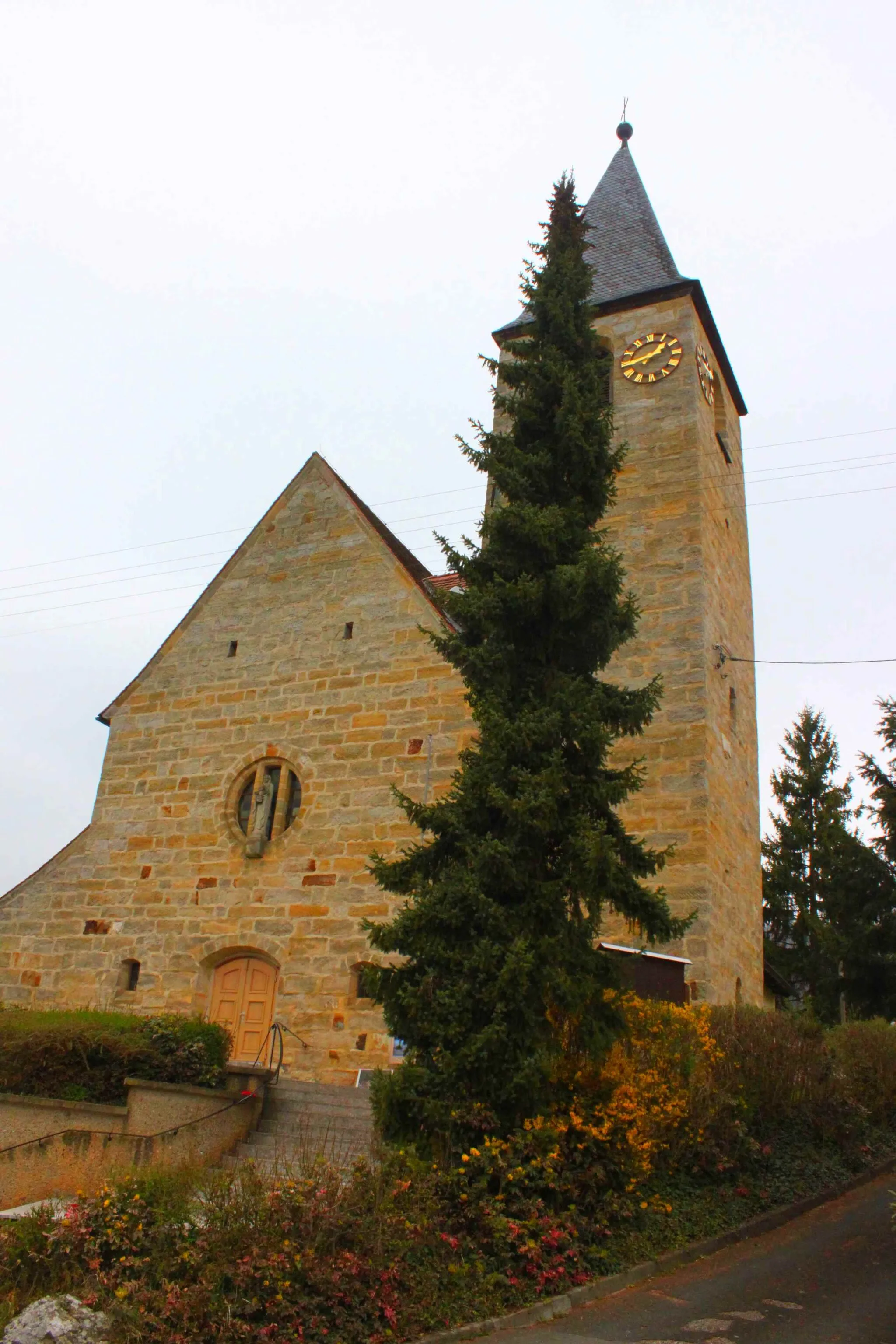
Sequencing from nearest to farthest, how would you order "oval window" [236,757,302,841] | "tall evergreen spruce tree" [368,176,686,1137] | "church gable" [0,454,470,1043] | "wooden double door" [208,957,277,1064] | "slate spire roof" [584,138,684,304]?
"tall evergreen spruce tree" [368,176,686,1137]
"wooden double door" [208,957,277,1064]
"church gable" [0,454,470,1043]
"oval window" [236,757,302,841]
"slate spire roof" [584,138,684,304]

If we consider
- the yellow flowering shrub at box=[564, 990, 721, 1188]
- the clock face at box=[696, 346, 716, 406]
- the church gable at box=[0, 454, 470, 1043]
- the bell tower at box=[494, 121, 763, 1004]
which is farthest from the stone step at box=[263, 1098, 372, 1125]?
the clock face at box=[696, 346, 716, 406]

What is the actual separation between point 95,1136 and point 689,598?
1022cm

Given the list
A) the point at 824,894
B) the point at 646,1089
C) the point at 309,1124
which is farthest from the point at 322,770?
the point at 824,894

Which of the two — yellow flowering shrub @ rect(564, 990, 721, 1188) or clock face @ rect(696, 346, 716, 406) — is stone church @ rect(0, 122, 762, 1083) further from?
yellow flowering shrub @ rect(564, 990, 721, 1188)

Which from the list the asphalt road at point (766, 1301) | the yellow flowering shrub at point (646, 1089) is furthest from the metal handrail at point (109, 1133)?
the asphalt road at point (766, 1301)

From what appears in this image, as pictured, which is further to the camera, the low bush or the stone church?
the stone church

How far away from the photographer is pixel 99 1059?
34.5ft

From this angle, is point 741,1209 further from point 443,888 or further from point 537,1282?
point 443,888

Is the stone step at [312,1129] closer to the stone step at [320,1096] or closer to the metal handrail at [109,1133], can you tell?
the stone step at [320,1096]

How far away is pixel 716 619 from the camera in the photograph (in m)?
15.8

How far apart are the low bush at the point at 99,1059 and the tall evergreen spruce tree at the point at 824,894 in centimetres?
1489

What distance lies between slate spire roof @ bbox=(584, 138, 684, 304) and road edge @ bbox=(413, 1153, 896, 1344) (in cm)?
1384

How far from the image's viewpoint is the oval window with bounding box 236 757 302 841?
46.2 ft

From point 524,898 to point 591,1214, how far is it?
7.44 ft
